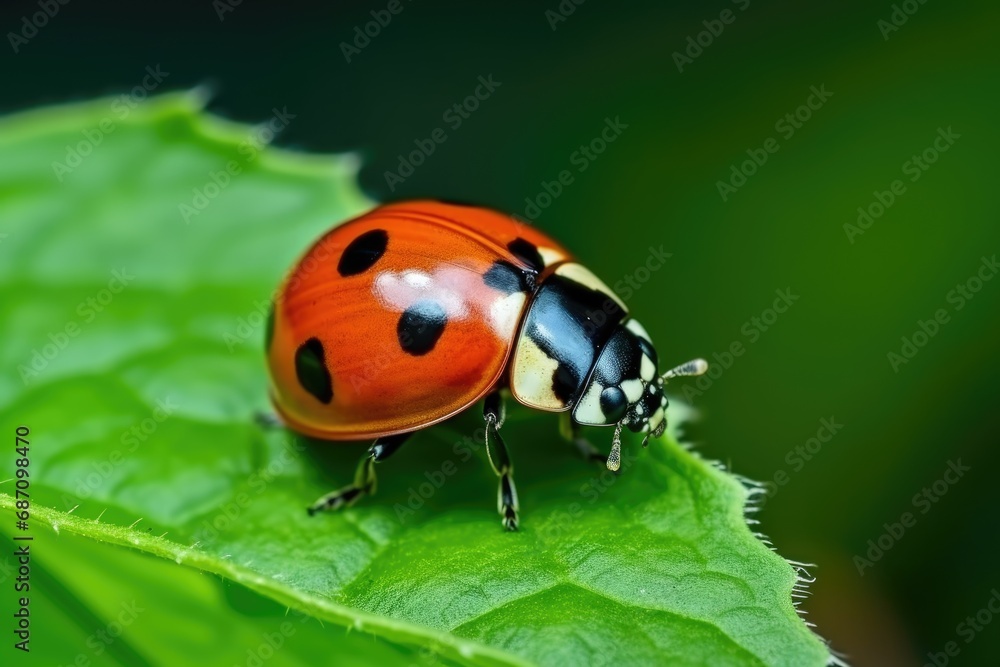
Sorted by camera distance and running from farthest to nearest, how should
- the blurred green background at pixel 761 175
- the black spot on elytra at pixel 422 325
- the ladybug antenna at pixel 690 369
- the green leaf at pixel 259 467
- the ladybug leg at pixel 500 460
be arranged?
the blurred green background at pixel 761 175, the ladybug antenna at pixel 690 369, the black spot on elytra at pixel 422 325, the ladybug leg at pixel 500 460, the green leaf at pixel 259 467

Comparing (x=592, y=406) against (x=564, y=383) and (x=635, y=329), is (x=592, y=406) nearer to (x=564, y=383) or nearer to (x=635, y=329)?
(x=564, y=383)

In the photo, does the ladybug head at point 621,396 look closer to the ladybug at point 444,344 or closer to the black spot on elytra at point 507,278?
the ladybug at point 444,344

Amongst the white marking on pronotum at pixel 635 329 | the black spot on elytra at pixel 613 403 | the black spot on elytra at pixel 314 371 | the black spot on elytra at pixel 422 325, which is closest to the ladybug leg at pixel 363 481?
the black spot on elytra at pixel 314 371

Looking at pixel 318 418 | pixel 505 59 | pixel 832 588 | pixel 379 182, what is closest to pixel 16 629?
pixel 318 418

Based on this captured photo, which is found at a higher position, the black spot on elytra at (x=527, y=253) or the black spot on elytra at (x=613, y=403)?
the black spot on elytra at (x=527, y=253)

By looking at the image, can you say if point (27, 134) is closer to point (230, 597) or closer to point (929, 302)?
point (230, 597)

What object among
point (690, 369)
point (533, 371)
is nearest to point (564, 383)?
point (533, 371)

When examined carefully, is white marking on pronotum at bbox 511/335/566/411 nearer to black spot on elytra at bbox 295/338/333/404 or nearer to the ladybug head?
the ladybug head
